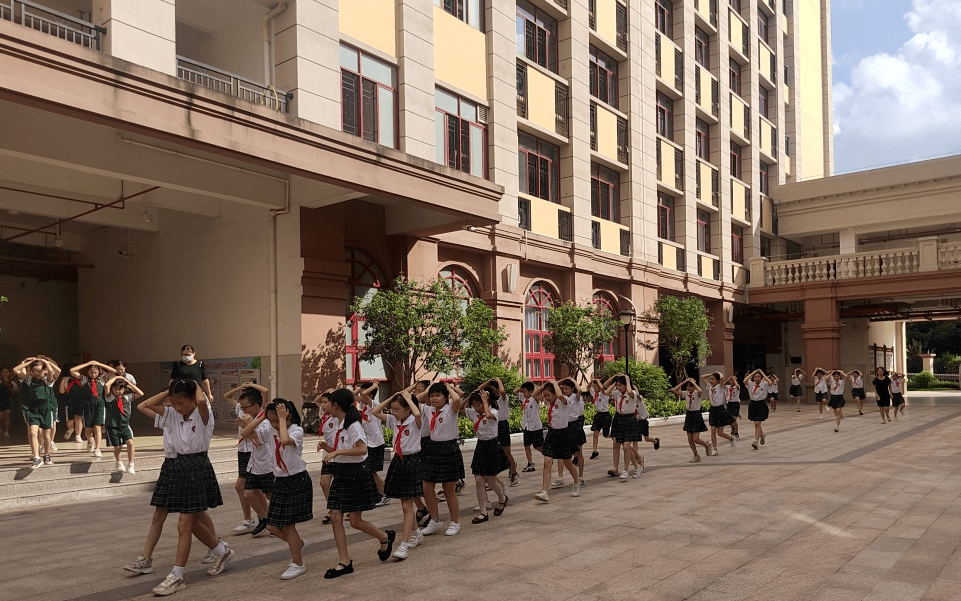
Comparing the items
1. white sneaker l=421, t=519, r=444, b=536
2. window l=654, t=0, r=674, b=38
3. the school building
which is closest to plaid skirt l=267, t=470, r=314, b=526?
white sneaker l=421, t=519, r=444, b=536

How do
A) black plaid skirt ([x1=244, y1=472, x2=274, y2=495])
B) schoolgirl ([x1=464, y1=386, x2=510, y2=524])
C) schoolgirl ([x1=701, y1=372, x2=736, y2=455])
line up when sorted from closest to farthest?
black plaid skirt ([x1=244, y1=472, x2=274, y2=495]) < schoolgirl ([x1=464, y1=386, x2=510, y2=524]) < schoolgirl ([x1=701, y1=372, x2=736, y2=455])

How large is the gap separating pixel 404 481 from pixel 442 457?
0.97 meters

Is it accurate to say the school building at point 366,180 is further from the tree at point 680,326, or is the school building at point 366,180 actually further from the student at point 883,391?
the student at point 883,391

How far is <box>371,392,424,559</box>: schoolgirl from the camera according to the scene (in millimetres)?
8016

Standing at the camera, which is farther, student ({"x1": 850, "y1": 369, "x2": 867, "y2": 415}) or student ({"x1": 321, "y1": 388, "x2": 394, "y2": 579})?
student ({"x1": 850, "y1": 369, "x2": 867, "y2": 415})

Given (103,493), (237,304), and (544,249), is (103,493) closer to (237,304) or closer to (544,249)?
(237,304)

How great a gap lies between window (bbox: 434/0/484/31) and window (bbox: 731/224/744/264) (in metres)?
19.4

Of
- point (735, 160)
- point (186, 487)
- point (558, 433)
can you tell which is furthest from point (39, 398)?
point (735, 160)

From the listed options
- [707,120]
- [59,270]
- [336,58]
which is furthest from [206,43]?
[707,120]

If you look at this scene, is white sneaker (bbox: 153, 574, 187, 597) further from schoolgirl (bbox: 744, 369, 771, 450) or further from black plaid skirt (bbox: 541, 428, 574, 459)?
schoolgirl (bbox: 744, 369, 771, 450)

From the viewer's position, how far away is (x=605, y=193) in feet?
92.3

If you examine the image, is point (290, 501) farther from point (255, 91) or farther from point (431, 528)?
point (255, 91)

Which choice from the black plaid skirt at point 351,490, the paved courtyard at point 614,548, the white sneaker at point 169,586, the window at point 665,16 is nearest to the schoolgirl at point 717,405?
the paved courtyard at point 614,548

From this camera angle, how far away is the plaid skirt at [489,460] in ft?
32.2
